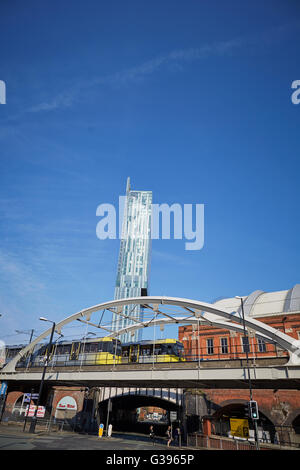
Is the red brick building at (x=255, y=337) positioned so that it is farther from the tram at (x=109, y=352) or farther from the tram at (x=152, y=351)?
the tram at (x=109, y=352)

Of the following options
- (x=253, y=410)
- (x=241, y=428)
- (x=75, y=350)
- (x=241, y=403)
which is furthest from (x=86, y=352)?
(x=253, y=410)

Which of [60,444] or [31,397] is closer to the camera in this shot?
[60,444]

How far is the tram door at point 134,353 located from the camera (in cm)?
3377

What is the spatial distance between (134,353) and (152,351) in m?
2.49

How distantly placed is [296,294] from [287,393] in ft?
46.9

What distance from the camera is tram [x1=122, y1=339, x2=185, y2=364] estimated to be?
31348 mm

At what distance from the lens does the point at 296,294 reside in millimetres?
41688

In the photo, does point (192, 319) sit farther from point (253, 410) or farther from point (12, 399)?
point (12, 399)

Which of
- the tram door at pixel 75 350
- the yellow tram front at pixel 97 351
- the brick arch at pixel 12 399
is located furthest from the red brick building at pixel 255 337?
the brick arch at pixel 12 399

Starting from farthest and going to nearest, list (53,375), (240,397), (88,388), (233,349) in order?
(233,349)
(88,388)
(240,397)
(53,375)

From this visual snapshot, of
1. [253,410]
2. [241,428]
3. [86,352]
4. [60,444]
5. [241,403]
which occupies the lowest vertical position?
[60,444]

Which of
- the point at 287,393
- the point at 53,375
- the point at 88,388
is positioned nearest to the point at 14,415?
the point at 88,388

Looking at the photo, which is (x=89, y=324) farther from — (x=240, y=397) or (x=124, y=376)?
(x=240, y=397)

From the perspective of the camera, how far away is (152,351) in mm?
33156
